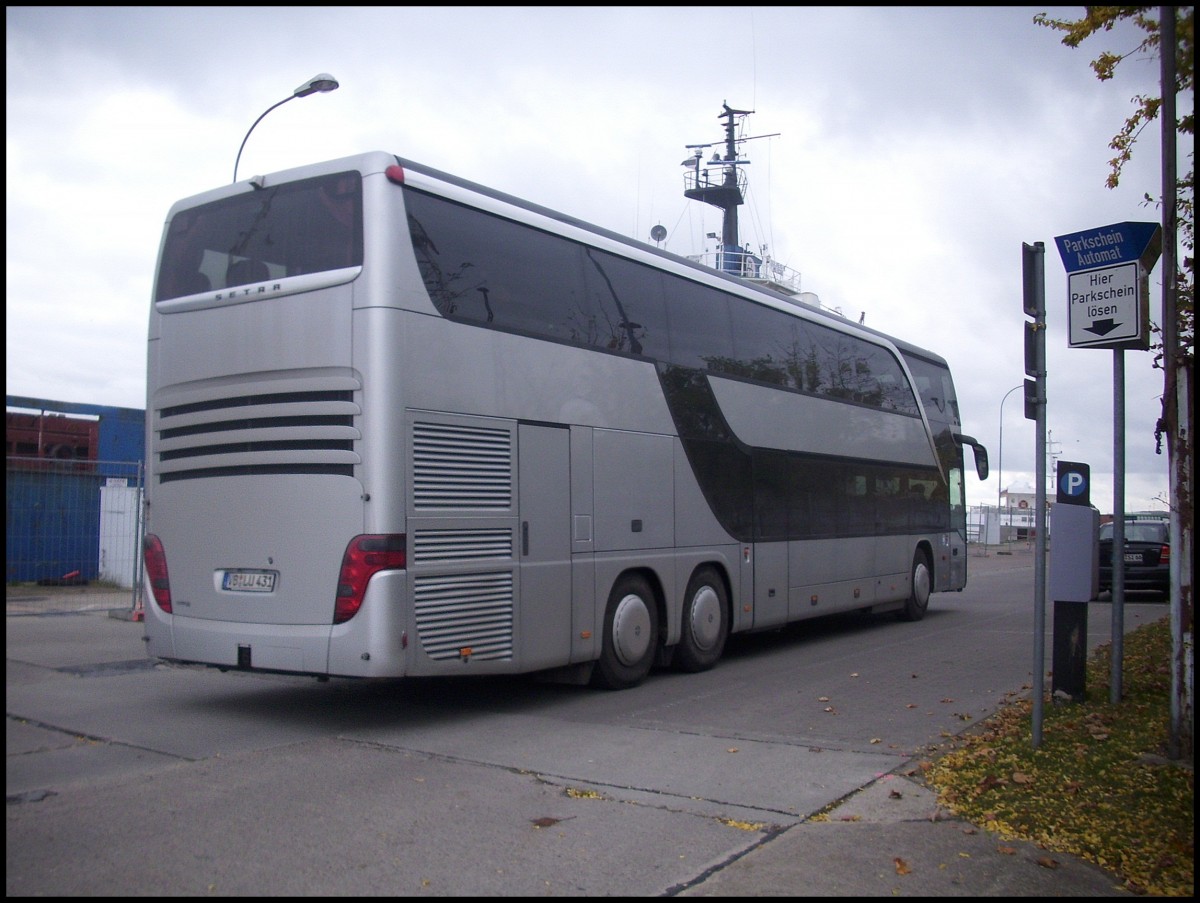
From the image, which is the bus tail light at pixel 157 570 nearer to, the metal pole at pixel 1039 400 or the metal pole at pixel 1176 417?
the metal pole at pixel 1039 400

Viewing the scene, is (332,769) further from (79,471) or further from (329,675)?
(79,471)

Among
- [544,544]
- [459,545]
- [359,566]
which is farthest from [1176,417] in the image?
[359,566]

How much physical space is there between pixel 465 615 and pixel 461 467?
1.18 metres

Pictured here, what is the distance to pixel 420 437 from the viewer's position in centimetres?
826

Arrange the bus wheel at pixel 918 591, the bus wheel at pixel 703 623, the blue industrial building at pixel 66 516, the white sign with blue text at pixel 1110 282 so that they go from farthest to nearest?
1. the bus wheel at pixel 918 591
2. the blue industrial building at pixel 66 516
3. the bus wheel at pixel 703 623
4. the white sign with blue text at pixel 1110 282

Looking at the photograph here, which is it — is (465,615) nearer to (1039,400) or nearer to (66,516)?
(1039,400)

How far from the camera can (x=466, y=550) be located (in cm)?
862

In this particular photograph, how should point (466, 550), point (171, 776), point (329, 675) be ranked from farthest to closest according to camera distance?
point (466, 550) < point (329, 675) < point (171, 776)

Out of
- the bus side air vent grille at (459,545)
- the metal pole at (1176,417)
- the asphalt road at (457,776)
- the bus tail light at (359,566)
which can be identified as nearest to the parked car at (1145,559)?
the asphalt road at (457,776)

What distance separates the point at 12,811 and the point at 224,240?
480cm

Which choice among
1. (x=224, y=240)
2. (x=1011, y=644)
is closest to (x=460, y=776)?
(x=224, y=240)

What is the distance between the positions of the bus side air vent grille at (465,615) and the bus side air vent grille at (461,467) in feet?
1.96

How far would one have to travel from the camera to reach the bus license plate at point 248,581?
8328 millimetres

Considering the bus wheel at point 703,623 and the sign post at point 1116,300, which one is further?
the bus wheel at point 703,623
